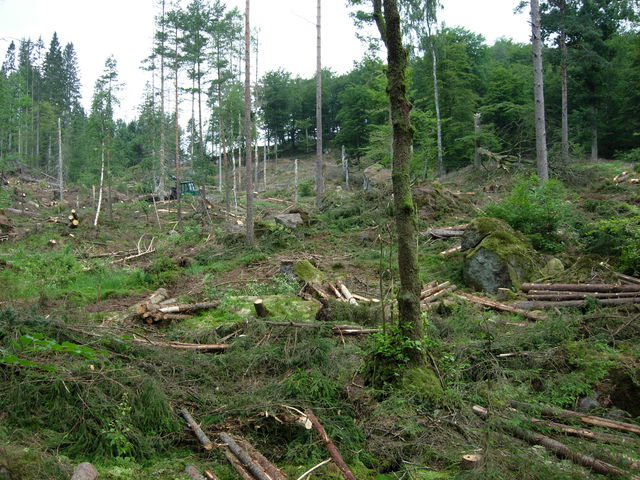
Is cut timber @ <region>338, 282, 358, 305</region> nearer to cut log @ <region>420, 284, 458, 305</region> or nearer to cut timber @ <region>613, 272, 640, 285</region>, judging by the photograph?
cut log @ <region>420, 284, 458, 305</region>

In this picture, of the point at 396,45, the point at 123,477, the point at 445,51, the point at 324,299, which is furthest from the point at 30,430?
the point at 445,51

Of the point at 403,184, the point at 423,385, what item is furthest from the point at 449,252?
the point at 423,385

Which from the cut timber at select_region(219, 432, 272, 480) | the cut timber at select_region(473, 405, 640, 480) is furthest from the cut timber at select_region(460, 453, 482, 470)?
the cut timber at select_region(219, 432, 272, 480)

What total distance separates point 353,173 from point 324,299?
110 ft

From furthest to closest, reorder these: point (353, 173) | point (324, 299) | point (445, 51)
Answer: point (353, 173), point (445, 51), point (324, 299)

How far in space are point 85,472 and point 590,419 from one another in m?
4.49

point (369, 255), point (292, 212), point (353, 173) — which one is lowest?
point (369, 255)

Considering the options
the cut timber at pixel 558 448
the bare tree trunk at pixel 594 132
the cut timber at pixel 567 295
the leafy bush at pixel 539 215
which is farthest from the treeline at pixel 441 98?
the cut timber at pixel 558 448

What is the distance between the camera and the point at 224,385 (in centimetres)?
531

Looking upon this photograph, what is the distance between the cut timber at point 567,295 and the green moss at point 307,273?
16.3 ft

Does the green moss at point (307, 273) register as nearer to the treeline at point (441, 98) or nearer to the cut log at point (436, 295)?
the cut log at point (436, 295)

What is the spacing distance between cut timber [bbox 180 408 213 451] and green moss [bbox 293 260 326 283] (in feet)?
22.1

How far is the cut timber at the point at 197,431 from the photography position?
12.6ft

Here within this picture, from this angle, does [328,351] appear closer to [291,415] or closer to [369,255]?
[291,415]
